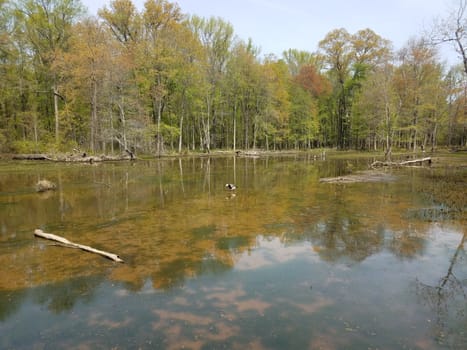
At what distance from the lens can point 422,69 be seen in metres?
39.4

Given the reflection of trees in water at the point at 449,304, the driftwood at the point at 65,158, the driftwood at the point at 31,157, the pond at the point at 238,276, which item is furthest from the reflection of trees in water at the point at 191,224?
the driftwood at the point at 31,157

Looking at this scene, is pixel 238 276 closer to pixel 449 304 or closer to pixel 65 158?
pixel 449 304

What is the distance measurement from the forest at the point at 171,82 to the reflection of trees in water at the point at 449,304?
69.3 feet

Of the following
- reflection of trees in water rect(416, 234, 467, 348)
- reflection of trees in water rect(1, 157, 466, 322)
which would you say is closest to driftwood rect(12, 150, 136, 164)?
reflection of trees in water rect(1, 157, 466, 322)

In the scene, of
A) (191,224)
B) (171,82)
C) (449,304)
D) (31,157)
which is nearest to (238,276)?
(449,304)

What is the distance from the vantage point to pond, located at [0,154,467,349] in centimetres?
378

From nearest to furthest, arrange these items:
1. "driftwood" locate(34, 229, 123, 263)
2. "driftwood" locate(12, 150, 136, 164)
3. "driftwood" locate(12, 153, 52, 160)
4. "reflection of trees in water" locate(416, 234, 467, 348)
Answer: "reflection of trees in water" locate(416, 234, 467, 348), "driftwood" locate(34, 229, 123, 263), "driftwood" locate(12, 153, 52, 160), "driftwood" locate(12, 150, 136, 164)

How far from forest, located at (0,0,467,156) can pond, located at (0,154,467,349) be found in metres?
19.3

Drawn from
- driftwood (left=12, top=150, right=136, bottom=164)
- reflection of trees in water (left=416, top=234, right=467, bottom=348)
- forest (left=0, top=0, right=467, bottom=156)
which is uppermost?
forest (left=0, top=0, right=467, bottom=156)

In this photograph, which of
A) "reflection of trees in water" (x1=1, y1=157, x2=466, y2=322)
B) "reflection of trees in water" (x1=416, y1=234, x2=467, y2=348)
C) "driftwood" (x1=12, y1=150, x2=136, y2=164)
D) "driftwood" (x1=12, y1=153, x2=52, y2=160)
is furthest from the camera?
"driftwood" (x1=12, y1=150, x2=136, y2=164)

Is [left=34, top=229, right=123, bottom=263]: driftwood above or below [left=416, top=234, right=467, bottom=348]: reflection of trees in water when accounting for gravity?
above

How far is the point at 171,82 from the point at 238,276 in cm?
3647

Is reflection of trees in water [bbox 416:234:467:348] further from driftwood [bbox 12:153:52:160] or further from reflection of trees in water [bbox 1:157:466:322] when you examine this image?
driftwood [bbox 12:153:52:160]

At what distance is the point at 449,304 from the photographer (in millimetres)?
4441
